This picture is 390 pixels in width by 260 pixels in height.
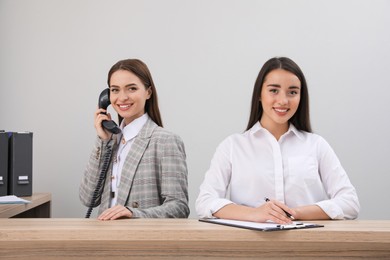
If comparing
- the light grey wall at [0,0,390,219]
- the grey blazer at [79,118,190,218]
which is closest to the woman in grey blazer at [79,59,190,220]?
the grey blazer at [79,118,190,218]

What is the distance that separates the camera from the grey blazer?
217cm

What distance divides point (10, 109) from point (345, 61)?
2.08 meters

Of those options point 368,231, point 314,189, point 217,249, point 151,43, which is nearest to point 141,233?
point 217,249

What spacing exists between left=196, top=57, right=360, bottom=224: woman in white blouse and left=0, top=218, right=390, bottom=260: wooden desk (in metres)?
0.32

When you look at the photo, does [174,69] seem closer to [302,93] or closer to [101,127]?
[101,127]

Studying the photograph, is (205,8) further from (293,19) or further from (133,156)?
(133,156)

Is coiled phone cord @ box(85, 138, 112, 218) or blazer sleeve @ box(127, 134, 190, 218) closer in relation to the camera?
blazer sleeve @ box(127, 134, 190, 218)

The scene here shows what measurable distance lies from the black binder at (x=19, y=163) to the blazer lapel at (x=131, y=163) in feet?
2.83

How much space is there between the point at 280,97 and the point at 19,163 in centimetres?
148

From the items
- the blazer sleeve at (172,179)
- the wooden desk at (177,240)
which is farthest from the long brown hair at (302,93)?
the wooden desk at (177,240)

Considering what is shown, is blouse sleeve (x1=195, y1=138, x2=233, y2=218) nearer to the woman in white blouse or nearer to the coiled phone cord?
the woman in white blouse

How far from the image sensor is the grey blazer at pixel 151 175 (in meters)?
2.17

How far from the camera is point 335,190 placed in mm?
2020

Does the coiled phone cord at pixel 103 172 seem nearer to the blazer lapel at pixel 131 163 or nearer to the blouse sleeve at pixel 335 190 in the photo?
the blazer lapel at pixel 131 163
